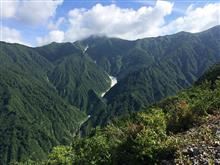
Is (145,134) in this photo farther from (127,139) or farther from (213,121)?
(213,121)

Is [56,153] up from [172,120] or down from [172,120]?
down

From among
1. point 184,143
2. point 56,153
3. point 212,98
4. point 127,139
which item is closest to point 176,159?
point 184,143

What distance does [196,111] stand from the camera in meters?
30.2

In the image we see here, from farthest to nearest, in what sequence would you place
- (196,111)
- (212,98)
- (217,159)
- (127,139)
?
(212,98)
(196,111)
(127,139)
(217,159)

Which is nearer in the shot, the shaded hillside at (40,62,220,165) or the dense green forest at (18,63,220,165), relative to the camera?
the shaded hillside at (40,62,220,165)

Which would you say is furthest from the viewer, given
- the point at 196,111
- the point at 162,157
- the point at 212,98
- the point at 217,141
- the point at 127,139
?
the point at 212,98

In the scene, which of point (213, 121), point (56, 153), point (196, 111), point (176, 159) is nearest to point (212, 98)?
point (196, 111)

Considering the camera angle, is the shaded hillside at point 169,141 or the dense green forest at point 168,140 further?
the dense green forest at point 168,140

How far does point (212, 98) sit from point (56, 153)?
2335 cm

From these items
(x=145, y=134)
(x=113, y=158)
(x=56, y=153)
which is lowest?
(x=56, y=153)

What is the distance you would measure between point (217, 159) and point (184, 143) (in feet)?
9.92

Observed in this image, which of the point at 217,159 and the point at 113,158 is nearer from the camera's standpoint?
the point at 217,159

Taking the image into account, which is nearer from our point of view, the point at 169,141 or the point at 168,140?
the point at 169,141

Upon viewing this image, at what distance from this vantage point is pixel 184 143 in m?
22.9
